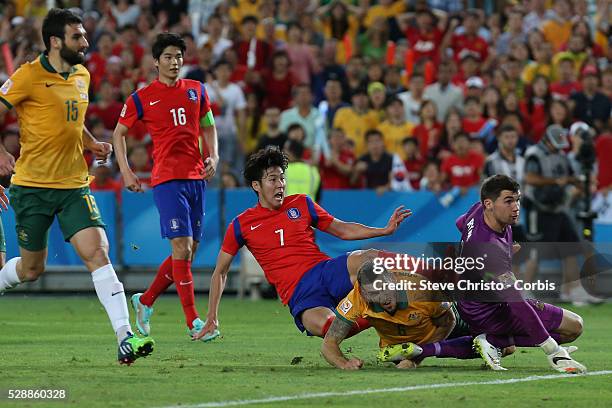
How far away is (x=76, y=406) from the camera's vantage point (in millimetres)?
7777

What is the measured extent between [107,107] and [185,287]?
9144mm

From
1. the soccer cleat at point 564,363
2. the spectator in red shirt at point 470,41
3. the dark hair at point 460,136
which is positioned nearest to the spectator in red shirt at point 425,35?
the spectator in red shirt at point 470,41

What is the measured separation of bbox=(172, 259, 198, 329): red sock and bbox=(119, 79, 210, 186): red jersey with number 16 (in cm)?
80

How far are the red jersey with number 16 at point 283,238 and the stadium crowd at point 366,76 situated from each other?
6802 mm

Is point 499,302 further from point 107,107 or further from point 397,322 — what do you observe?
point 107,107

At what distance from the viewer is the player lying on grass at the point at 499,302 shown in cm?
957

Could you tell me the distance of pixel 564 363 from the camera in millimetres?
9484

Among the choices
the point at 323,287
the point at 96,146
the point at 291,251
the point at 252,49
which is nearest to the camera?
the point at 323,287

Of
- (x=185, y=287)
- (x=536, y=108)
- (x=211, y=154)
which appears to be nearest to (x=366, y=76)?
(x=536, y=108)

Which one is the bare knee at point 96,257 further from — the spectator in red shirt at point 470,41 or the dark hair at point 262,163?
the spectator in red shirt at point 470,41

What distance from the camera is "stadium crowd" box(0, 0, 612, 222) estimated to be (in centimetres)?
1927

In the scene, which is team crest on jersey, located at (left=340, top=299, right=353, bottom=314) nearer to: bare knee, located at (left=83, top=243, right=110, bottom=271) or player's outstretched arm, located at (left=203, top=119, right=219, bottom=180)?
bare knee, located at (left=83, top=243, right=110, bottom=271)

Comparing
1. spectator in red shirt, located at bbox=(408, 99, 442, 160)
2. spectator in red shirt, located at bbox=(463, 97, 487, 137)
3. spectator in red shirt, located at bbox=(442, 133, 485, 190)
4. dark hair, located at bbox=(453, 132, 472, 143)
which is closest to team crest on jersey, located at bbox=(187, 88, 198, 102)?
spectator in red shirt, located at bbox=(442, 133, 485, 190)

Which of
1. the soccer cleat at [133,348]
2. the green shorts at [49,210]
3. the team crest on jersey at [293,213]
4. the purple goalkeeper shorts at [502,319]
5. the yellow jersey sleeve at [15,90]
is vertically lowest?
the soccer cleat at [133,348]
